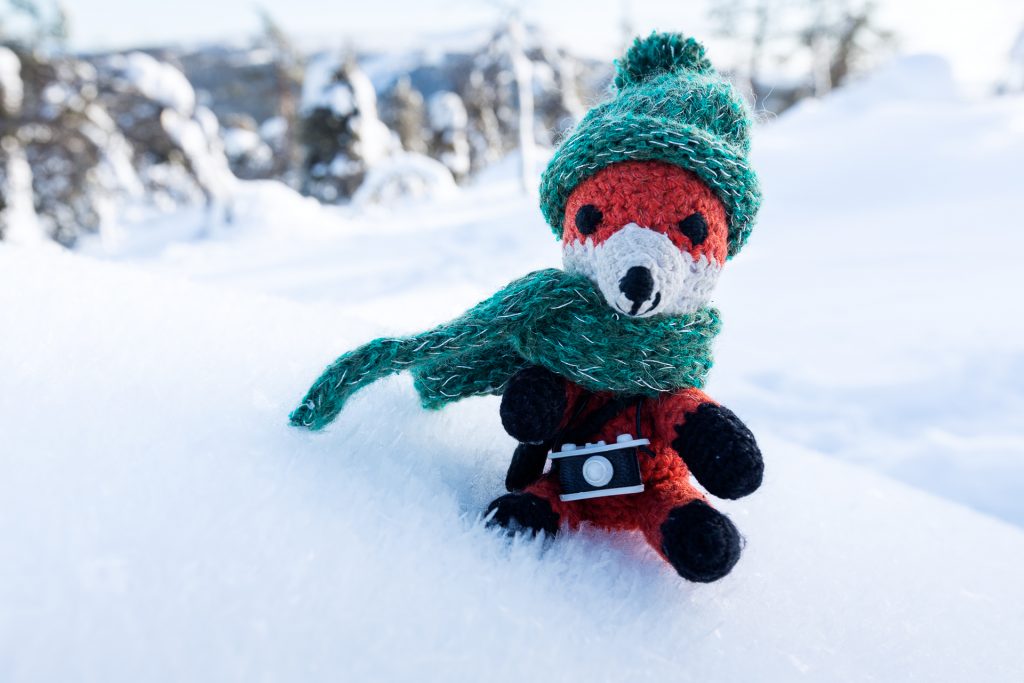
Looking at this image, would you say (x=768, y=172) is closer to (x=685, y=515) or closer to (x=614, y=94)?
(x=614, y=94)

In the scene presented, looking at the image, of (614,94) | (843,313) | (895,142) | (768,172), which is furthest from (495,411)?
(895,142)

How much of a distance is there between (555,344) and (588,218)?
5.9 inches

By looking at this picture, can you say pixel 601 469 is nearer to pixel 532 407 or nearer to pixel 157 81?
pixel 532 407

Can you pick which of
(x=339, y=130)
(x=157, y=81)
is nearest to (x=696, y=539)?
(x=157, y=81)

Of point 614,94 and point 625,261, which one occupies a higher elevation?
point 614,94

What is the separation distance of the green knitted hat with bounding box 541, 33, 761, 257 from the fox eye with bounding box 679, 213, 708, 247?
5 cm

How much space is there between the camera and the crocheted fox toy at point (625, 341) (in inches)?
26.0

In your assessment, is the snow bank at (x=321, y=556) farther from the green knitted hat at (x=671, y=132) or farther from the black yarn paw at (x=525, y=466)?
the green knitted hat at (x=671, y=132)

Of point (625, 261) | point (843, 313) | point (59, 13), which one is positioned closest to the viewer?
point (625, 261)

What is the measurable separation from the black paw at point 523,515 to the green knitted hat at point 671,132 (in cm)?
36

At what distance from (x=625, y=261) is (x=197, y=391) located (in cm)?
51

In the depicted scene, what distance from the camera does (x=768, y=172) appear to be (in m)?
4.53

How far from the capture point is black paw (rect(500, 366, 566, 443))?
0.68 metres

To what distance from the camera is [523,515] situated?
25.1 inches
